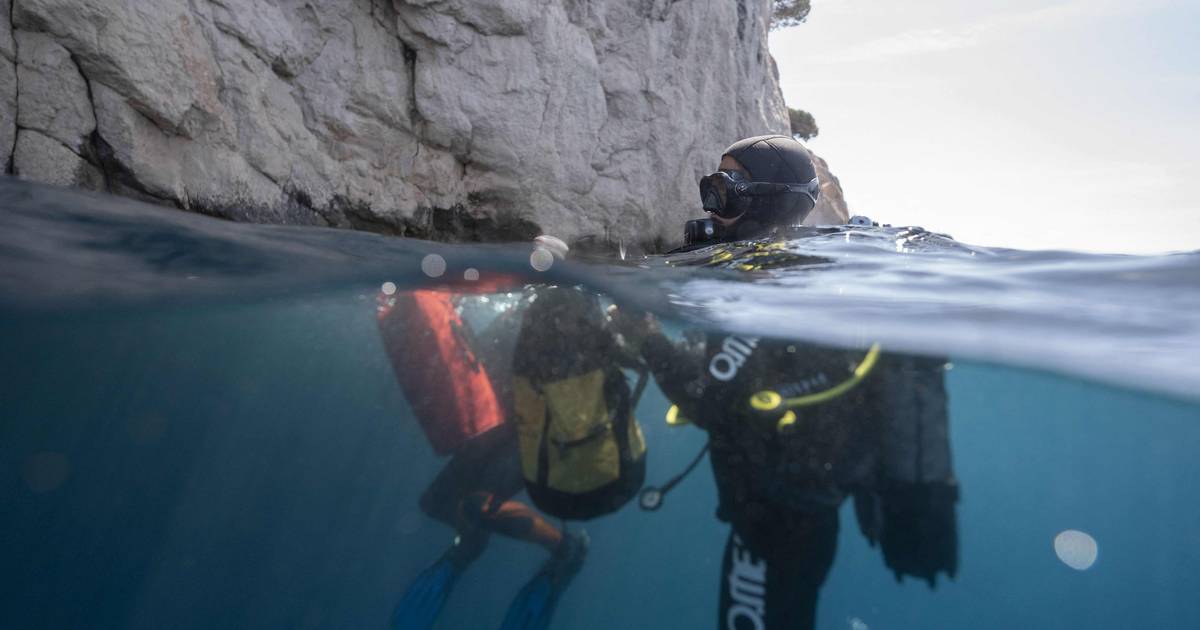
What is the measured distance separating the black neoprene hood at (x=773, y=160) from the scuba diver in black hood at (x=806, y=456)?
9.16 feet

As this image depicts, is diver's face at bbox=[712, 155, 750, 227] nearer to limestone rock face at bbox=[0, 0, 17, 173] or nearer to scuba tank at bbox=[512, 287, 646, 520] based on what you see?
scuba tank at bbox=[512, 287, 646, 520]

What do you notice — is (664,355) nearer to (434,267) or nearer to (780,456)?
(780,456)

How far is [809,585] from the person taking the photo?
10.2 feet

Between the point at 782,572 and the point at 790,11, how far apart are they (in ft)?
60.5

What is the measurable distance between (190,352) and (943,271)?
6.32m

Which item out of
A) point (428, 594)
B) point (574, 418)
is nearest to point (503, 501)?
point (574, 418)

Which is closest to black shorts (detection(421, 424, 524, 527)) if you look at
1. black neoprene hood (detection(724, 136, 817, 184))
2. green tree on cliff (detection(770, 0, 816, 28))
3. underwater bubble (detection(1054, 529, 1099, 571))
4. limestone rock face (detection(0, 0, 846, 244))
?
limestone rock face (detection(0, 0, 846, 244))

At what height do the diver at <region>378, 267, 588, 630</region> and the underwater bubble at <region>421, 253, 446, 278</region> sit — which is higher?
the underwater bubble at <region>421, 253, 446, 278</region>

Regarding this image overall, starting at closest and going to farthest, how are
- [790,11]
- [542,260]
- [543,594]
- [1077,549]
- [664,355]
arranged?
[664,355], [542,260], [543,594], [1077,549], [790,11]

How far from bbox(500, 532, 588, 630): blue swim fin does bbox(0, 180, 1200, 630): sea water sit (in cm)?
15

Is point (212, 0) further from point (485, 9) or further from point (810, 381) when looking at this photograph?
point (810, 381)

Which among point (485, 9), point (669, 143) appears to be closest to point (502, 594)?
point (485, 9)

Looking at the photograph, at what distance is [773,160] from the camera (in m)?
6.00

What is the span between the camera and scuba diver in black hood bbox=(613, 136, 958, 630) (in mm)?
3096
